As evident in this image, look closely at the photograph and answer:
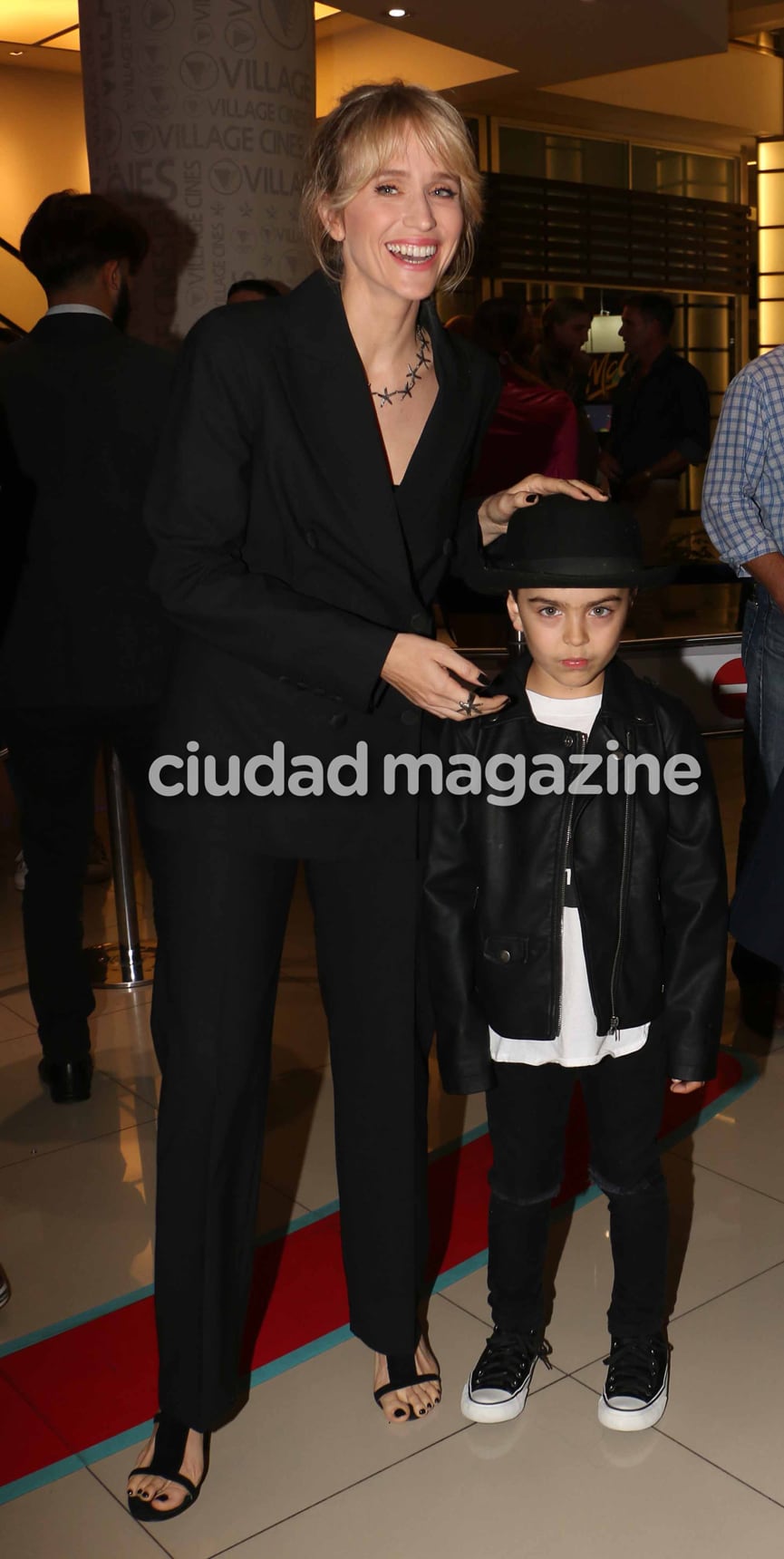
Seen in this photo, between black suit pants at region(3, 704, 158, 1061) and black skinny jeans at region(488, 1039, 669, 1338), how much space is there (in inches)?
48.0

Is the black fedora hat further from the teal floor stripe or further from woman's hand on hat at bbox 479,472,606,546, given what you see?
the teal floor stripe

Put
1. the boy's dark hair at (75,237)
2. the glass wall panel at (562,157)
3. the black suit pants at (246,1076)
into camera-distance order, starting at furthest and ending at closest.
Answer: the glass wall panel at (562,157), the boy's dark hair at (75,237), the black suit pants at (246,1076)

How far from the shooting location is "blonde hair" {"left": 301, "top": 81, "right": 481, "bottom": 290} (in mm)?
1560

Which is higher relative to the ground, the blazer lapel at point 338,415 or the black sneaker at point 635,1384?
the blazer lapel at point 338,415

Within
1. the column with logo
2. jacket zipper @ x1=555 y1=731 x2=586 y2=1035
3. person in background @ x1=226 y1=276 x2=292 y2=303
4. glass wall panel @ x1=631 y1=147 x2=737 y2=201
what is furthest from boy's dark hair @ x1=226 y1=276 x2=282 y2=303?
glass wall panel @ x1=631 y1=147 x2=737 y2=201

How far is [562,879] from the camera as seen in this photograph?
1814mm

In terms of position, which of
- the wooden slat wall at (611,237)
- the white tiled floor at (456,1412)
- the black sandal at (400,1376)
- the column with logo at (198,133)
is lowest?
the white tiled floor at (456,1412)

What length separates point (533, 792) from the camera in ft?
5.92

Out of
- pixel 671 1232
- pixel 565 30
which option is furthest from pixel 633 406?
pixel 671 1232

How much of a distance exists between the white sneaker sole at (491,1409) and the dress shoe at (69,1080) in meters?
1.34

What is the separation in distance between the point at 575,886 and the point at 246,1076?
49cm

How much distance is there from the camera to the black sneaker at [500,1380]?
75.4 inches

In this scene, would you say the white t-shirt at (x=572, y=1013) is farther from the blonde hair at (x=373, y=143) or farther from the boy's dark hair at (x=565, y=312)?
the boy's dark hair at (x=565, y=312)

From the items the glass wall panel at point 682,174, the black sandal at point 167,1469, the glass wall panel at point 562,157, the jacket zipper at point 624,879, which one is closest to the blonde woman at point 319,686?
the black sandal at point 167,1469
